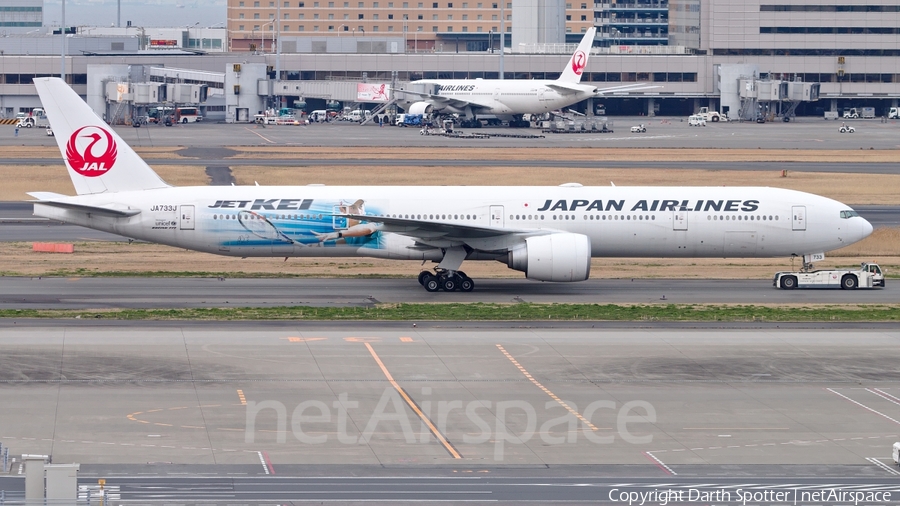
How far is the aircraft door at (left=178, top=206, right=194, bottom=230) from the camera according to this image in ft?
160

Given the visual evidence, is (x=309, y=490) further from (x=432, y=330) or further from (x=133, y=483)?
(x=432, y=330)

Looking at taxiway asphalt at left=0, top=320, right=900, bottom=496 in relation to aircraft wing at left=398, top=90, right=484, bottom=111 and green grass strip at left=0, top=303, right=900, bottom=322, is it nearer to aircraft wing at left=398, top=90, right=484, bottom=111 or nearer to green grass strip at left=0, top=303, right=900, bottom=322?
green grass strip at left=0, top=303, right=900, bottom=322

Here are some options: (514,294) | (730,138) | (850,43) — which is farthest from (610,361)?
(850,43)

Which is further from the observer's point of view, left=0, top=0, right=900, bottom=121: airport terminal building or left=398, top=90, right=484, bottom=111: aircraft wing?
left=0, top=0, right=900, bottom=121: airport terminal building

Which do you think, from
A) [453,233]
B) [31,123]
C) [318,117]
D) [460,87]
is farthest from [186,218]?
[318,117]

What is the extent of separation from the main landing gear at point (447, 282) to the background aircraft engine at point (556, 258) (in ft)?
9.65

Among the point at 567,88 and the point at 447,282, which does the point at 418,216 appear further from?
the point at 567,88

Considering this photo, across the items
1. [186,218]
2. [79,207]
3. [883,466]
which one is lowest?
[883,466]

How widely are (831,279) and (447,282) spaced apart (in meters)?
16.5

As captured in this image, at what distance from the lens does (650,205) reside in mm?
49281

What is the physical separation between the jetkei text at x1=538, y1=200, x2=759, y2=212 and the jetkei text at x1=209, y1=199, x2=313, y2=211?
9.99m

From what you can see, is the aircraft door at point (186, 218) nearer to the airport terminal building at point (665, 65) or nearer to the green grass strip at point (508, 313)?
the green grass strip at point (508, 313)

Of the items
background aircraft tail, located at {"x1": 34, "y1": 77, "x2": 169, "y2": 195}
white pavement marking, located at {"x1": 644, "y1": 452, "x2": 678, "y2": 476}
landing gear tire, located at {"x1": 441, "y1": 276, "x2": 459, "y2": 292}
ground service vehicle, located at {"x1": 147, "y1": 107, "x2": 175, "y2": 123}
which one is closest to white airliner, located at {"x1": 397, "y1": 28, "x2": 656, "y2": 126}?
ground service vehicle, located at {"x1": 147, "y1": 107, "x2": 175, "y2": 123}

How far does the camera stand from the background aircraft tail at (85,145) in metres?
49.3
